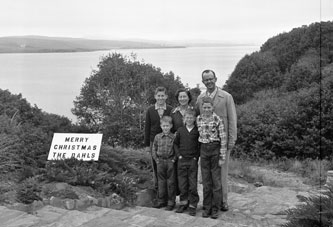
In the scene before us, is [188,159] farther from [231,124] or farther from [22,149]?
[22,149]

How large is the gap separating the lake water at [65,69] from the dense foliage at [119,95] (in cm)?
71

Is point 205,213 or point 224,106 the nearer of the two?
point 205,213

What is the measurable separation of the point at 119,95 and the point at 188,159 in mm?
11361

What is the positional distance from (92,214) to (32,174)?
1.72 m

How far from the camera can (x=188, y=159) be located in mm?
4961

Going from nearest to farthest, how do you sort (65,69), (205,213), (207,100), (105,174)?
(207,100) < (205,213) < (105,174) < (65,69)

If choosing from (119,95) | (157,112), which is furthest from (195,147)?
(119,95)

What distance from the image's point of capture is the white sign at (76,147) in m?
6.02

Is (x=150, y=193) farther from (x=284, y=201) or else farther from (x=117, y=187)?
(x=284, y=201)

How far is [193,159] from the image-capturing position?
4.96m

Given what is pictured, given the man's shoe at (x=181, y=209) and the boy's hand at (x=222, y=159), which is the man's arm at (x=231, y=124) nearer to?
the boy's hand at (x=222, y=159)

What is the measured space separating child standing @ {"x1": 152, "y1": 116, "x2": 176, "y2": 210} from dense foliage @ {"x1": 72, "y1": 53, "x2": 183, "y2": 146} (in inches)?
376

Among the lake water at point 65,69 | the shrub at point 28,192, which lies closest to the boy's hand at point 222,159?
the shrub at point 28,192

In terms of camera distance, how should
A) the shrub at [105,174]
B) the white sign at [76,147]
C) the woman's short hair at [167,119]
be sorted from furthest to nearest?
the white sign at [76,147], the shrub at [105,174], the woman's short hair at [167,119]
